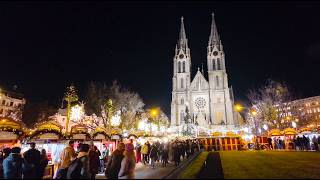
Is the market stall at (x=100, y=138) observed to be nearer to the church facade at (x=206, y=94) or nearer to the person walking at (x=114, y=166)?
the person walking at (x=114, y=166)

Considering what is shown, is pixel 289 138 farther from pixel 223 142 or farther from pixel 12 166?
pixel 12 166

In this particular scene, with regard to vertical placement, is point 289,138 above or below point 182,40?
below

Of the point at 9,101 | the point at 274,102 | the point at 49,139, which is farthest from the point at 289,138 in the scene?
the point at 9,101

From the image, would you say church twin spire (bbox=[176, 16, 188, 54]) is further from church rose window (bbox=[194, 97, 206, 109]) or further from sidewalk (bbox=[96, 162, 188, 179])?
sidewalk (bbox=[96, 162, 188, 179])

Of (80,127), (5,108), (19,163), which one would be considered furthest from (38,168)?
(5,108)

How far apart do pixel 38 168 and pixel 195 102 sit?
7319 cm

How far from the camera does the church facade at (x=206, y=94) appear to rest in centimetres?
7406

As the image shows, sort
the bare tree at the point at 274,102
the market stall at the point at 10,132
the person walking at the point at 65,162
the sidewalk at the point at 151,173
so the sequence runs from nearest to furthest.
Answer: the sidewalk at the point at 151,173 → the person walking at the point at 65,162 → the market stall at the point at 10,132 → the bare tree at the point at 274,102

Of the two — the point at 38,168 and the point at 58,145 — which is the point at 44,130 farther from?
the point at 38,168

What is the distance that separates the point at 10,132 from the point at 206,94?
229ft

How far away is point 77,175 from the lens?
7387 millimetres

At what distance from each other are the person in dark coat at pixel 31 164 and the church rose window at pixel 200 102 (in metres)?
73.1

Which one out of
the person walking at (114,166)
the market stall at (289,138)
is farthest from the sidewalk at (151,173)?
the market stall at (289,138)

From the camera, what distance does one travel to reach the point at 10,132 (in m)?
13.9
